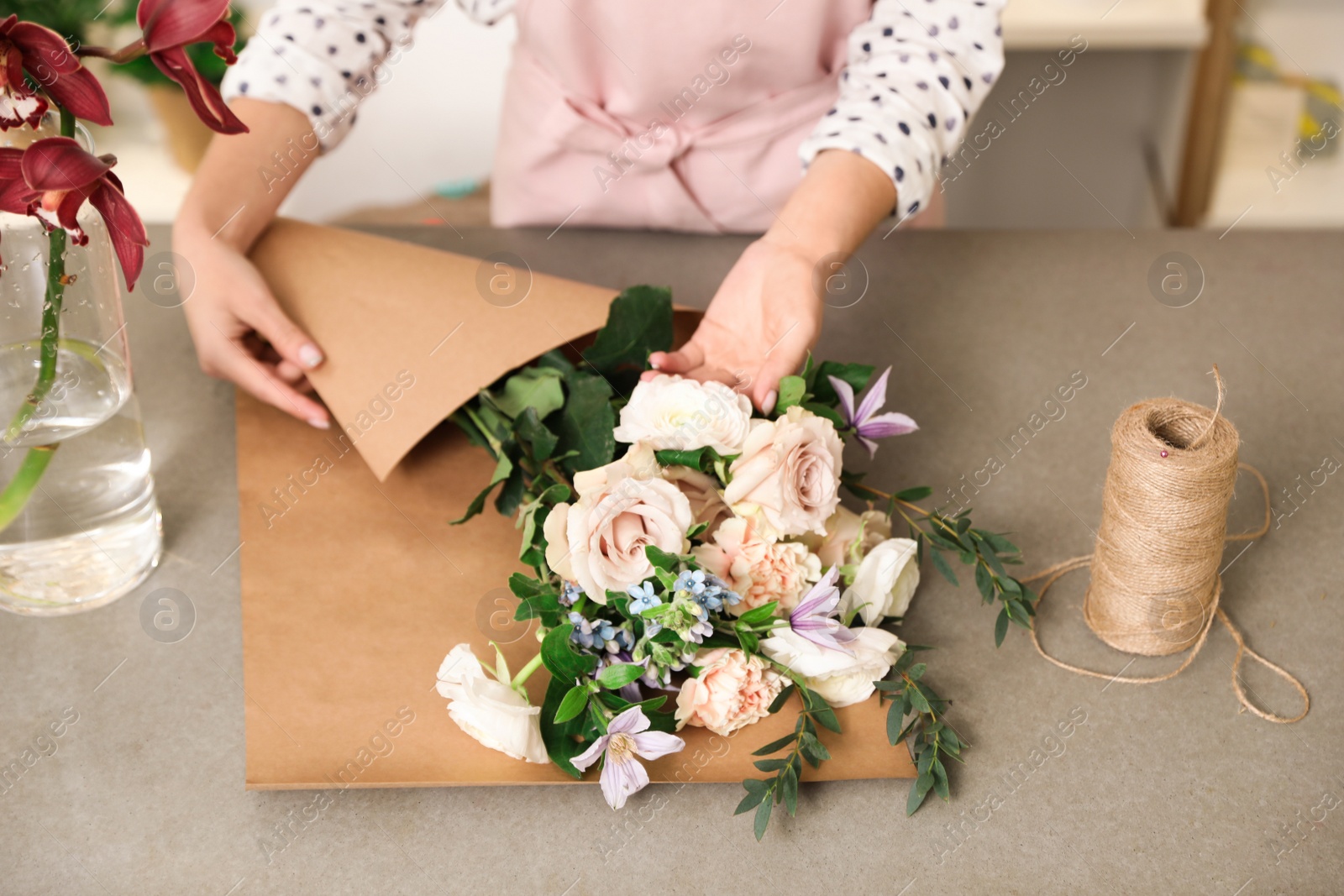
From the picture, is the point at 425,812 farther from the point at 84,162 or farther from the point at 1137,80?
the point at 1137,80

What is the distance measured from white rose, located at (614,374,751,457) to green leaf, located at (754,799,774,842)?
0.24m

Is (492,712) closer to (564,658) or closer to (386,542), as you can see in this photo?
(564,658)

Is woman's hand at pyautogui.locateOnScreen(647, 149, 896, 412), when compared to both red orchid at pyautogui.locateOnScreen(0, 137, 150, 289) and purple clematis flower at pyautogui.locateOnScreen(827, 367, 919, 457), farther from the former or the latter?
red orchid at pyautogui.locateOnScreen(0, 137, 150, 289)

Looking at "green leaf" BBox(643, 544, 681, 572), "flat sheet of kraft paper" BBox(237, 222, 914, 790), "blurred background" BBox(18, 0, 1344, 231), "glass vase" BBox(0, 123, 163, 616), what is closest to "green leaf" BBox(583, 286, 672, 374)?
"flat sheet of kraft paper" BBox(237, 222, 914, 790)

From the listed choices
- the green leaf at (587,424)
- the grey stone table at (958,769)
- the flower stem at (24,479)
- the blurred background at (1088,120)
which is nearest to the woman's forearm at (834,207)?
the grey stone table at (958,769)

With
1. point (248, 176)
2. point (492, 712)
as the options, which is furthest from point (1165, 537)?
point (248, 176)

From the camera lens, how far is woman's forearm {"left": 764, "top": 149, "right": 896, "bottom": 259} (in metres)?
0.95

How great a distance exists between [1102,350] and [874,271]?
250 mm

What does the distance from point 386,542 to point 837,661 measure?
0.37 m

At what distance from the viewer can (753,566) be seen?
2.30 ft

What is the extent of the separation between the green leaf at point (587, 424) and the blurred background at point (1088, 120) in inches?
60.1

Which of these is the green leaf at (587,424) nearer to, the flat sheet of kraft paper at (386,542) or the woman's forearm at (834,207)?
the flat sheet of kraft paper at (386,542)

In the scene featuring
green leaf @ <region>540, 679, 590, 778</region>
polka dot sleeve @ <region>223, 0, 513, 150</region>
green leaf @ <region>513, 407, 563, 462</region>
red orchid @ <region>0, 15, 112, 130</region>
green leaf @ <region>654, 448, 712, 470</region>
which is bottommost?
green leaf @ <region>540, 679, 590, 778</region>

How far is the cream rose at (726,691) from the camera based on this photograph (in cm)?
67
